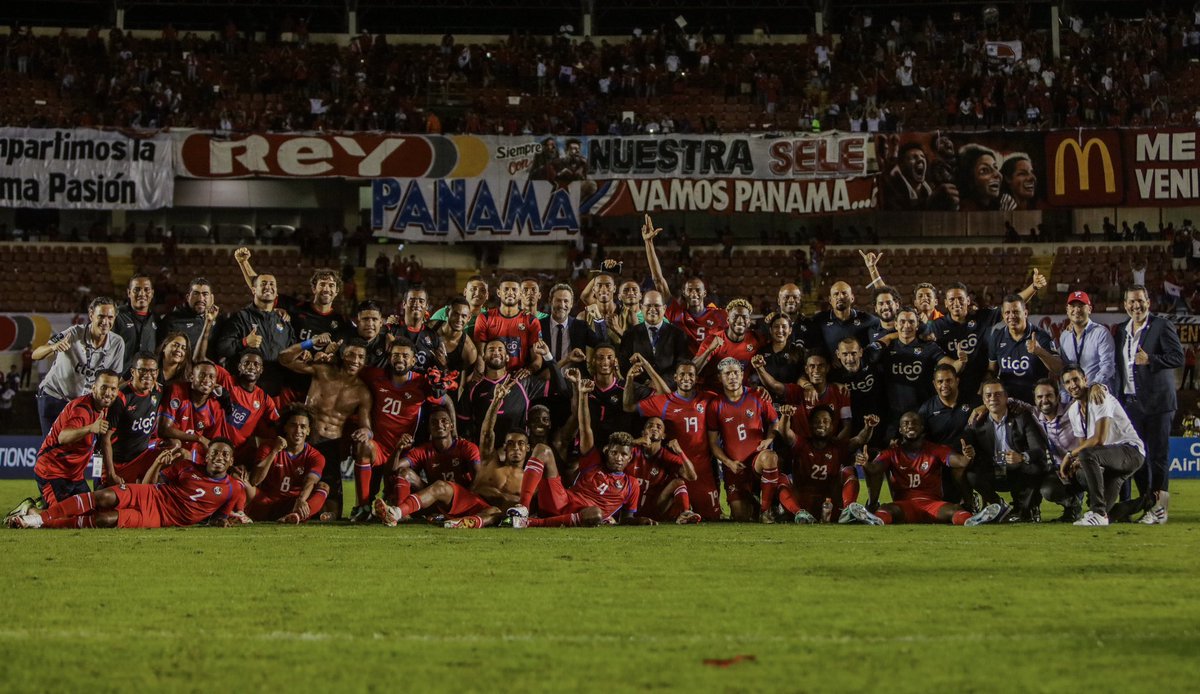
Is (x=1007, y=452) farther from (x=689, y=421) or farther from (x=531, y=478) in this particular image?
(x=531, y=478)

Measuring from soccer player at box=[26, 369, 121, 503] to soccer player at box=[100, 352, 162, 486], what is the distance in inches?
5.2

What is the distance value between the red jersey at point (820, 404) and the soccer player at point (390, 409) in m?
3.11

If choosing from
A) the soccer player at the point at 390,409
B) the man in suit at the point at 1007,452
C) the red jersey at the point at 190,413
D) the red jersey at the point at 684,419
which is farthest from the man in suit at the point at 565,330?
the man in suit at the point at 1007,452

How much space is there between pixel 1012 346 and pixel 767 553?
4.13 m

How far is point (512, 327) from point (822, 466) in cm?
309

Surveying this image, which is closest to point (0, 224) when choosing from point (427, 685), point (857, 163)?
point (857, 163)

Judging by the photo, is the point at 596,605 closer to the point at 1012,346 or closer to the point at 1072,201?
the point at 1012,346

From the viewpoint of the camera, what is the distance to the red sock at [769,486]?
1155 cm

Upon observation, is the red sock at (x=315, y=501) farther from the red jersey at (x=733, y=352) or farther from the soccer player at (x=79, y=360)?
the red jersey at (x=733, y=352)

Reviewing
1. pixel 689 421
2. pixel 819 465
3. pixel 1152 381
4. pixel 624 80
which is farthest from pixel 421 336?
pixel 624 80

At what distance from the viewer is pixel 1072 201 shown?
30719 mm

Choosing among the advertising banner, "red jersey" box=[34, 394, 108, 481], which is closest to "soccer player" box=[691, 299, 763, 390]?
"red jersey" box=[34, 394, 108, 481]

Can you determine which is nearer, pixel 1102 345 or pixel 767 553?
pixel 767 553

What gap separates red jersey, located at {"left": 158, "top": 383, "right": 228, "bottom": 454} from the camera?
11.4 meters
